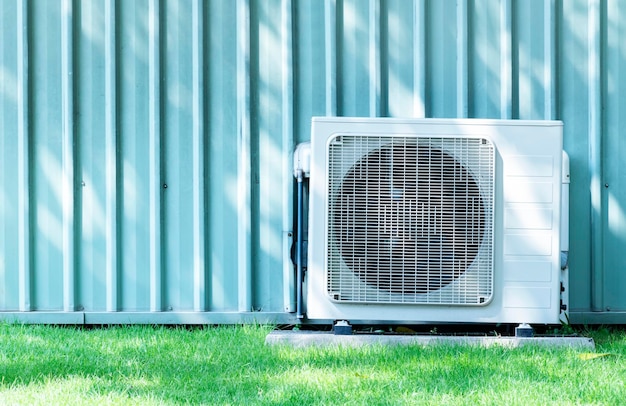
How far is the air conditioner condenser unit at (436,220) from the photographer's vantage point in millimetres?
3457

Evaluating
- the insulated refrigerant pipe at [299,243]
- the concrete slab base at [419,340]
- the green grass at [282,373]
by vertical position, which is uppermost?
the insulated refrigerant pipe at [299,243]

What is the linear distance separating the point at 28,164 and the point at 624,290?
295 centimetres

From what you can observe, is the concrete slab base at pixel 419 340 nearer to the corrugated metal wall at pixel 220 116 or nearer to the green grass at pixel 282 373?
the green grass at pixel 282 373

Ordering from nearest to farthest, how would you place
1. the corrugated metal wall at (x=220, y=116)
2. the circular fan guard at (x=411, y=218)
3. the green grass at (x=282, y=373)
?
the green grass at (x=282, y=373), the circular fan guard at (x=411, y=218), the corrugated metal wall at (x=220, y=116)

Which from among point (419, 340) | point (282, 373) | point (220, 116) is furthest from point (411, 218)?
point (220, 116)

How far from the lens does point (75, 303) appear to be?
4.14 m

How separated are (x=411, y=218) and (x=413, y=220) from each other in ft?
0.04

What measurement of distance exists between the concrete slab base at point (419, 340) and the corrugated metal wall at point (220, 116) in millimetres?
565

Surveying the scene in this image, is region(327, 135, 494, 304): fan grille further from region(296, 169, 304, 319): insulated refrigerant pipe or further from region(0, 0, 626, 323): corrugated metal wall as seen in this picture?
region(0, 0, 626, 323): corrugated metal wall

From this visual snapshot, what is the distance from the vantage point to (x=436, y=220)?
3451 millimetres

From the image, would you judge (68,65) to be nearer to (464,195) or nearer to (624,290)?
(464,195)

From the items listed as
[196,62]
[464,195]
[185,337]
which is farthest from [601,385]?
[196,62]

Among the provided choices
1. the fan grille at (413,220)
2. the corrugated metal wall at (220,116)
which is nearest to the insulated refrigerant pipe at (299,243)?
the corrugated metal wall at (220,116)

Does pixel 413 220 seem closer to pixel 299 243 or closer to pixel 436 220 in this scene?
pixel 436 220
